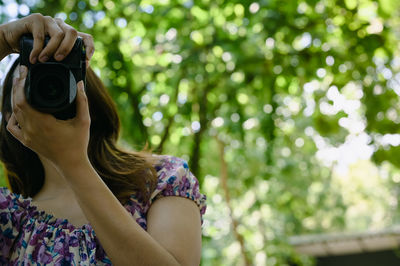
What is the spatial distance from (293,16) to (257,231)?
3.20 m

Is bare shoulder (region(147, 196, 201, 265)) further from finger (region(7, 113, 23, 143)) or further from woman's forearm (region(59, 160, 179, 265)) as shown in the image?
finger (region(7, 113, 23, 143))

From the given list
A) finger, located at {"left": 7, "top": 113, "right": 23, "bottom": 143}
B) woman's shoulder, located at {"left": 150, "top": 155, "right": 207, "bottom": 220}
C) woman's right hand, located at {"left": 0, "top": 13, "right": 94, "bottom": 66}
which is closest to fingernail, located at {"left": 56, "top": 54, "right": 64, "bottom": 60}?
woman's right hand, located at {"left": 0, "top": 13, "right": 94, "bottom": 66}

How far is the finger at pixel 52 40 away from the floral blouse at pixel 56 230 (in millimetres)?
314

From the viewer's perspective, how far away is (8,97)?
1.19m

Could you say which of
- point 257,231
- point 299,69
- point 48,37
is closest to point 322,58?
point 299,69

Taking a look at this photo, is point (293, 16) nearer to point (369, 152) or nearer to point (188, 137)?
point (369, 152)

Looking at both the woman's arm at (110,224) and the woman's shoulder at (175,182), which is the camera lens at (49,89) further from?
the woman's shoulder at (175,182)

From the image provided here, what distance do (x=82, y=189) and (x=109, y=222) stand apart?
0.06 m

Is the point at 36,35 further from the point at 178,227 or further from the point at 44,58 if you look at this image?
the point at 178,227

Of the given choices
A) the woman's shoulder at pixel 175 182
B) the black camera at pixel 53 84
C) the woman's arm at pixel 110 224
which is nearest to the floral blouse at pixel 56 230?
the woman's shoulder at pixel 175 182

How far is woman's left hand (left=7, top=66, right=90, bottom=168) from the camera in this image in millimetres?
769

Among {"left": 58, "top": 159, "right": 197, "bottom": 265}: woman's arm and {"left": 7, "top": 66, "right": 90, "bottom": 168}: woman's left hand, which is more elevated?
{"left": 7, "top": 66, "right": 90, "bottom": 168}: woman's left hand

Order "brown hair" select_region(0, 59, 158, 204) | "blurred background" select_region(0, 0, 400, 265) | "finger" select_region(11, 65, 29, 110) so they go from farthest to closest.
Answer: "blurred background" select_region(0, 0, 400, 265), "brown hair" select_region(0, 59, 158, 204), "finger" select_region(11, 65, 29, 110)

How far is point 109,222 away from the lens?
2.55ft
